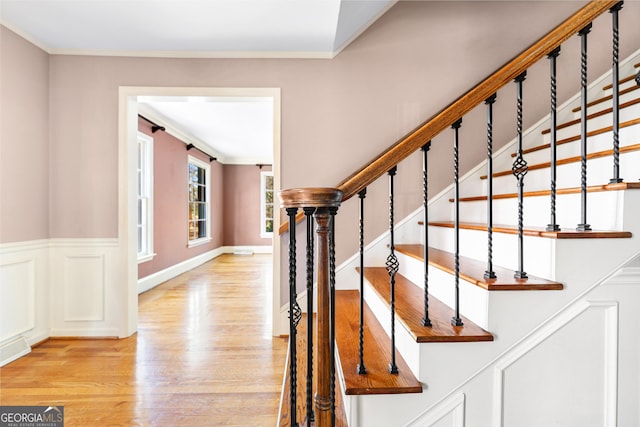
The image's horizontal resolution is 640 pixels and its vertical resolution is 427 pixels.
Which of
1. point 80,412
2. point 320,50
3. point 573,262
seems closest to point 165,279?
point 80,412

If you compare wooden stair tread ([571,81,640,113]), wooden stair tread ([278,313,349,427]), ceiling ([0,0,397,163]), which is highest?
ceiling ([0,0,397,163])

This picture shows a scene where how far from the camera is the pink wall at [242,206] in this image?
8.67 meters

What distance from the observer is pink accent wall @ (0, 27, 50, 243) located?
8.01 ft

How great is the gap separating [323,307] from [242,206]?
7.86 meters

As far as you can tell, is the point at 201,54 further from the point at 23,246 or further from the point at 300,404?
the point at 300,404

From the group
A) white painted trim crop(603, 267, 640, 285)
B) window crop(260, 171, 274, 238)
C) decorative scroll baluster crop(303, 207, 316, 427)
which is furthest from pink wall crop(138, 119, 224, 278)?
white painted trim crop(603, 267, 640, 285)

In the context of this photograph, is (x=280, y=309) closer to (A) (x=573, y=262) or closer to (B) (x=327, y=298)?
(B) (x=327, y=298)

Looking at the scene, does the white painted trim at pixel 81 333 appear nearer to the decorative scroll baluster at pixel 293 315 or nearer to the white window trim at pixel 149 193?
the white window trim at pixel 149 193

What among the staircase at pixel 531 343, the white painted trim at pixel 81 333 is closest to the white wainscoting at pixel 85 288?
the white painted trim at pixel 81 333

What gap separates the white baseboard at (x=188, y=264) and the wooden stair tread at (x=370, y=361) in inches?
140

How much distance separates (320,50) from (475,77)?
1.29m

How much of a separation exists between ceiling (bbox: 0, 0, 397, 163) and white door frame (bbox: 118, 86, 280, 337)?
8 centimetres

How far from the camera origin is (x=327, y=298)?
46.4 inches

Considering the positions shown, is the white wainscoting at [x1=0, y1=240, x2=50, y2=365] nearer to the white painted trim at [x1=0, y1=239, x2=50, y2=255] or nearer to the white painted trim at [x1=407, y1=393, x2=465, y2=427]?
the white painted trim at [x1=0, y1=239, x2=50, y2=255]
